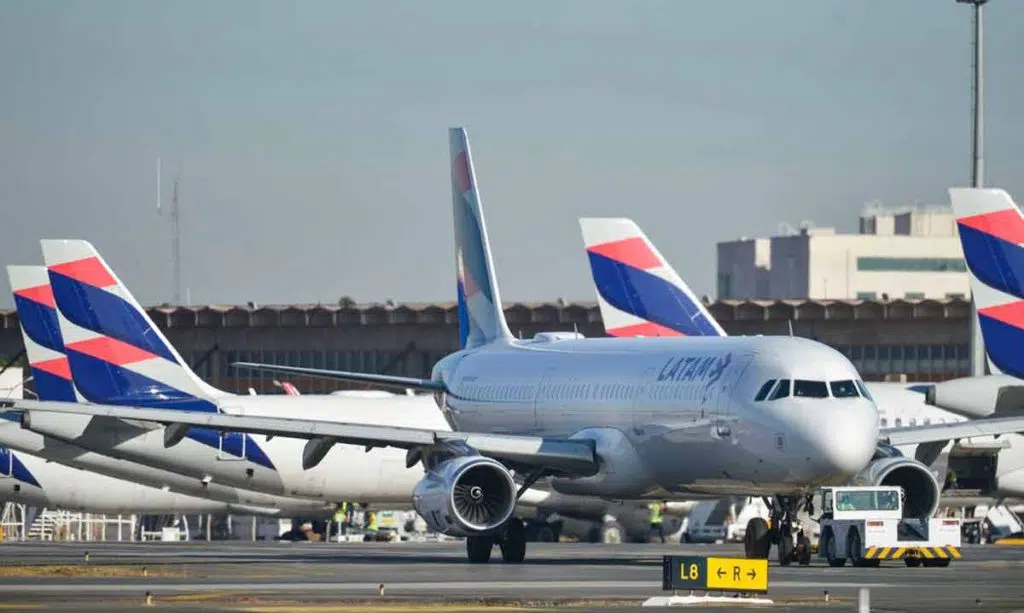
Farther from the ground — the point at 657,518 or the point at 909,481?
the point at 909,481

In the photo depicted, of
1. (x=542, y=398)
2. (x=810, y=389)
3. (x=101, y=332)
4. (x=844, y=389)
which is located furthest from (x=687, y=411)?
(x=101, y=332)

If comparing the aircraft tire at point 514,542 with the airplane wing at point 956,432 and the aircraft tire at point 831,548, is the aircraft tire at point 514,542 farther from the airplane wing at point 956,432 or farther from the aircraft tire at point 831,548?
the airplane wing at point 956,432

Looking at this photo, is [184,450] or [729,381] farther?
[184,450]

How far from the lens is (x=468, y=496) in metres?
49.0

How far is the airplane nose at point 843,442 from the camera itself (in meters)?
44.4

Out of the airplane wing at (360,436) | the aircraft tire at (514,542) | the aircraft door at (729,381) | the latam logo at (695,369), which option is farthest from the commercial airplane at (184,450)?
the aircraft door at (729,381)

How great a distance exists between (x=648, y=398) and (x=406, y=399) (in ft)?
91.4

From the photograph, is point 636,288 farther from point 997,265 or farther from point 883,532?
point 883,532

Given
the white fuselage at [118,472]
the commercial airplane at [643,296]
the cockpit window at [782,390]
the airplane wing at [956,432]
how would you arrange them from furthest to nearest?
the commercial airplane at [643,296]
the white fuselage at [118,472]
the airplane wing at [956,432]
the cockpit window at [782,390]

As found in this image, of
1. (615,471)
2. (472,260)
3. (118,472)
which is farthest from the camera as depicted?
(118,472)

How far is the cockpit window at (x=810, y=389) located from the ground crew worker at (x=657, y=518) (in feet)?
109

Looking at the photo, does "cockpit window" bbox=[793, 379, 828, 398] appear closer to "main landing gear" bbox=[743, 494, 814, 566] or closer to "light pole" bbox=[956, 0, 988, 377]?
"main landing gear" bbox=[743, 494, 814, 566]

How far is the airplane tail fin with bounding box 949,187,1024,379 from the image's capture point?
52344 mm

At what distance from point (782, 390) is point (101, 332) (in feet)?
79.0
